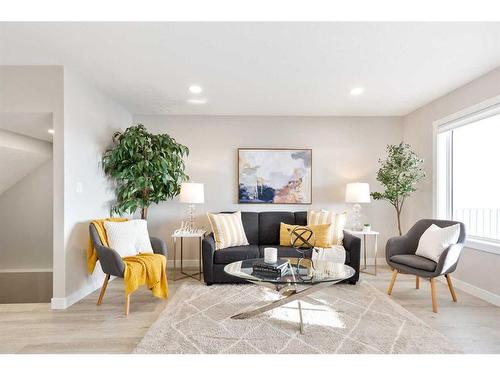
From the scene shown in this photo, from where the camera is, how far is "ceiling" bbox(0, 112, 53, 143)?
3008 mm

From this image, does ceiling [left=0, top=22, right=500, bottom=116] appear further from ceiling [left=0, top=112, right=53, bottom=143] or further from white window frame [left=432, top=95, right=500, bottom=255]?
ceiling [left=0, top=112, right=53, bottom=143]

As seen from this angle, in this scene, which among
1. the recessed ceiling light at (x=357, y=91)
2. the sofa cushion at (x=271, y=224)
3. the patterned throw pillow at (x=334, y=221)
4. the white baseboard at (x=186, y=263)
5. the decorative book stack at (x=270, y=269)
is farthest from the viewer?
the white baseboard at (x=186, y=263)

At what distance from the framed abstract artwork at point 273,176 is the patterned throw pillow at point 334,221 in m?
0.60

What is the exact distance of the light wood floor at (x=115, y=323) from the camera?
7.18ft

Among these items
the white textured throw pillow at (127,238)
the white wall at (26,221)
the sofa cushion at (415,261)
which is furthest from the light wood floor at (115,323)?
the white wall at (26,221)

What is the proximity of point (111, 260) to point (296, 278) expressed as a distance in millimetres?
1777

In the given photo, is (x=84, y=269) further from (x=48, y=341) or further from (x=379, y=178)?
(x=379, y=178)

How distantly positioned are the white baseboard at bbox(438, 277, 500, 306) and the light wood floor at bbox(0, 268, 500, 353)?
8 centimetres

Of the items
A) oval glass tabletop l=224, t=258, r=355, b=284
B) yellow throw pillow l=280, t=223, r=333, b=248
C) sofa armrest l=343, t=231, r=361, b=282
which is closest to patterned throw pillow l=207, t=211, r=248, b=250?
yellow throw pillow l=280, t=223, r=333, b=248

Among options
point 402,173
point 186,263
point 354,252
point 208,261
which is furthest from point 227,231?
point 402,173

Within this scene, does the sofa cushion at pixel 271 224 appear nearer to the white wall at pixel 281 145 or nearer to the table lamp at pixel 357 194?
the white wall at pixel 281 145

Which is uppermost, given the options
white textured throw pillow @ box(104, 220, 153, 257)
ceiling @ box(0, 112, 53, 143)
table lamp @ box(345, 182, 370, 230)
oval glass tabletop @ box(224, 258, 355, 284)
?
ceiling @ box(0, 112, 53, 143)

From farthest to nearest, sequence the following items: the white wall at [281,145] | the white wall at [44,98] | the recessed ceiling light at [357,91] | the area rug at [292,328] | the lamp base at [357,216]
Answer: the white wall at [281,145] < the lamp base at [357,216] < the recessed ceiling light at [357,91] < the white wall at [44,98] < the area rug at [292,328]

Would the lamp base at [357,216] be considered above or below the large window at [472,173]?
below
